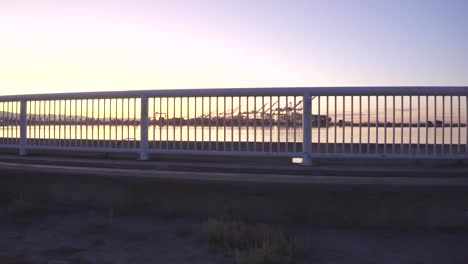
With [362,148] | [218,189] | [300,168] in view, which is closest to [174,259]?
[218,189]

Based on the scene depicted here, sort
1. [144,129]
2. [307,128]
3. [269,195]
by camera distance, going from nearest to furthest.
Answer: [269,195] < [307,128] < [144,129]

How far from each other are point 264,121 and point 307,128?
0.72m

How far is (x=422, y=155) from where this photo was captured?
6.42 m

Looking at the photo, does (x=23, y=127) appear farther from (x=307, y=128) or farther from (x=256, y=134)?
(x=307, y=128)

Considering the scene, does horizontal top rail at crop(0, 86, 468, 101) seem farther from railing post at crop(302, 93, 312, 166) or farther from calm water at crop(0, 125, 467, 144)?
calm water at crop(0, 125, 467, 144)

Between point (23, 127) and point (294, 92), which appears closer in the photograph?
point (294, 92)

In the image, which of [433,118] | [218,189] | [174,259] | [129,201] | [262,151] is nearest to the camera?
[174,259]

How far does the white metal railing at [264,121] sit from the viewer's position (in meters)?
6.49

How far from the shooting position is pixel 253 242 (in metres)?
4.68

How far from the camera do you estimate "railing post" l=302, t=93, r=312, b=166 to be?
22.1 ft

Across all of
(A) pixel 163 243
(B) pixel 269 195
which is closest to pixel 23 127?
(A) pixel 163 243

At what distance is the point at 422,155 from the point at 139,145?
4533 mm

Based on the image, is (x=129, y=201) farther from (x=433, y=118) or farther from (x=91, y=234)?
(x=433, y=118)

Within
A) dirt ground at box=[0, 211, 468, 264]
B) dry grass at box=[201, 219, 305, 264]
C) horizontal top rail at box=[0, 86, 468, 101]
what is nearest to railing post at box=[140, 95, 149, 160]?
horizontal top rail at box=[0, 86, 468, 101]
